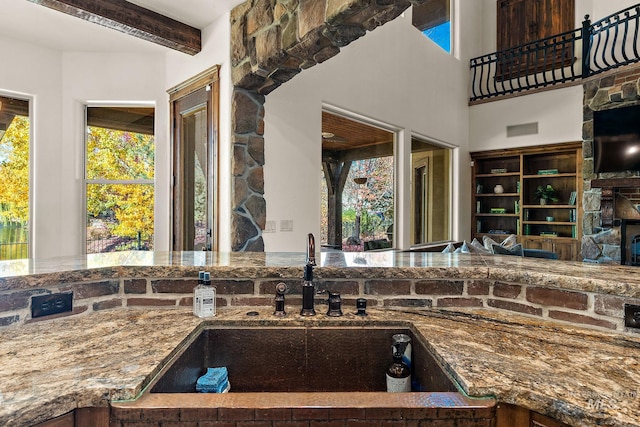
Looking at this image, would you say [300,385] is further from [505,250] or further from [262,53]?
[505,250]

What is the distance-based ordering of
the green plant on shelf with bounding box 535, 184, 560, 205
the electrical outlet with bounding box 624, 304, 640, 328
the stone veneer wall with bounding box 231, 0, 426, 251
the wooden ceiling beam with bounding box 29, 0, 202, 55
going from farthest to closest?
1. the green plant on shelf with bounding box 535, 184, 560, 205
2. the wooden ceiling beam with bounding box 29, 0, 202, 55
3. the stone veneer wall with bounding box 231, 0, 426, 251
4. the electrical outlet with bounding box 624, 304, 640, 328

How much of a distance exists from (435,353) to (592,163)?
554 cm

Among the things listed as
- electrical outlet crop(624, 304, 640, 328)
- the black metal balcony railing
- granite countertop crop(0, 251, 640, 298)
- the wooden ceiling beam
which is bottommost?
electrical outlet crop(624, 304, 640, 328)

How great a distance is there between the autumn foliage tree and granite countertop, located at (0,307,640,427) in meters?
2.86

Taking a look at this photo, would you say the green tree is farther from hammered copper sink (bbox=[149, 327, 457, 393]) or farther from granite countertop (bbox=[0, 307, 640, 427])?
hammered copper sink (bbox=[149, 327, 457, 393])

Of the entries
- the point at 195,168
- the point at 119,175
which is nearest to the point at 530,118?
the point at 195,168

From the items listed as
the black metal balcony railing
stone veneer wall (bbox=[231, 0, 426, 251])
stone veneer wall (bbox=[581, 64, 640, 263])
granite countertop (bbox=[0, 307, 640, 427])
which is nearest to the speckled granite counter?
granite countertop (bbox=[0, 307, 640, 427])

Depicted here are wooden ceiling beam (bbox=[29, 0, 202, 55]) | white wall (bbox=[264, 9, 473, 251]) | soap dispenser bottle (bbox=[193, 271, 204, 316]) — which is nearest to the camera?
soap dispenser bottle (bbox=[193, 271, 204, 316])

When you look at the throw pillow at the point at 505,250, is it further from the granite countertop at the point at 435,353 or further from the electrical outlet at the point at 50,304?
the electrical outlet at the point at 50,304

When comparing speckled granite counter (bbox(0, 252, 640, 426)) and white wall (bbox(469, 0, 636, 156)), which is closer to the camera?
speckled granite counter (bbox(0, 252, 640, 426))

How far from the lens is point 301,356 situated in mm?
1329

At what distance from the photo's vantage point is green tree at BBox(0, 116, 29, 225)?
3.50 metres

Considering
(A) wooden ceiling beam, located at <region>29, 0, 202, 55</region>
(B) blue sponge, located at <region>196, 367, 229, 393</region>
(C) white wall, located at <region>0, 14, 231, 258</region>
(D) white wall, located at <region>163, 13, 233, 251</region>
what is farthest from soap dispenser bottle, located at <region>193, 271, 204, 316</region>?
(C) white wall, located at <region>0, 14, 231, 258</region>

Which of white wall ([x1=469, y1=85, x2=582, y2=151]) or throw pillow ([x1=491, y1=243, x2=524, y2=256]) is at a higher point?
white wall ([x1=469, y1=85, x2=582, y2=151])
